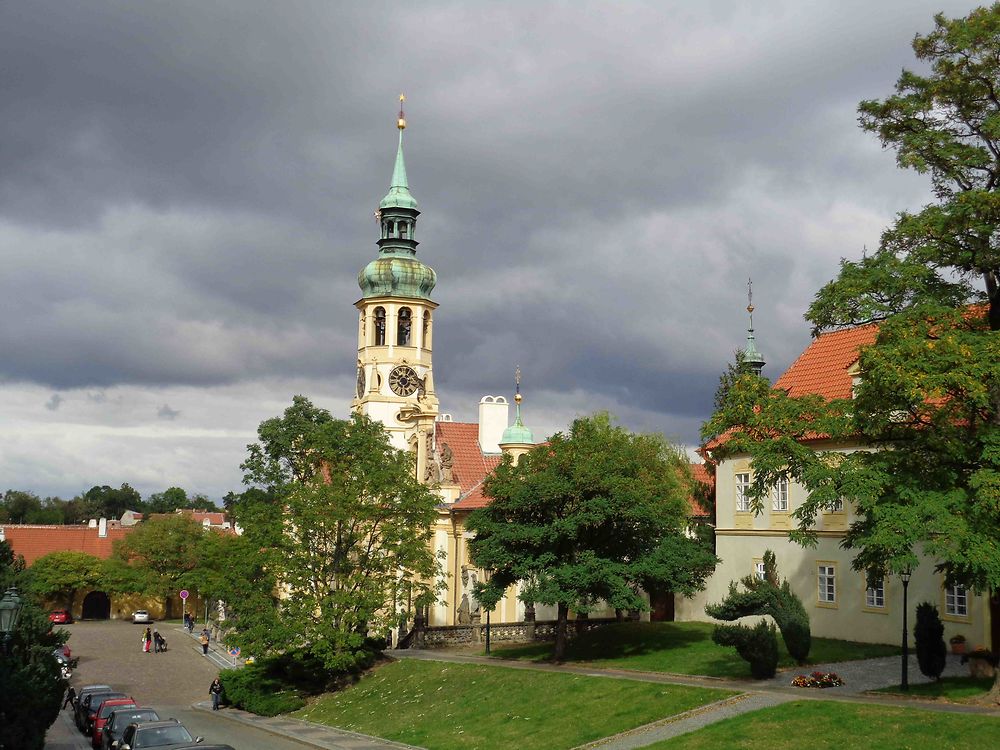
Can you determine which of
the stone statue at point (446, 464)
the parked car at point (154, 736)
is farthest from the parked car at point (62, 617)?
the parked car at point (154, 736)

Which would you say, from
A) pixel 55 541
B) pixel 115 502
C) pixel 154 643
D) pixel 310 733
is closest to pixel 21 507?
pixel 115 502

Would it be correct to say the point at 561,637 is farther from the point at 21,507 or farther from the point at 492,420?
the point at 21,507

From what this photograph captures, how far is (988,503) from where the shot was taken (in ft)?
70.0

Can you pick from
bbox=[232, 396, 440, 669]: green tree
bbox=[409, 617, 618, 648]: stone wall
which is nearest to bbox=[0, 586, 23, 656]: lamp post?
bbox=[232, 396, 440, 669]: green tree

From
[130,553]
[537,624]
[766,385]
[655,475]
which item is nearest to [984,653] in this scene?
[766,385]

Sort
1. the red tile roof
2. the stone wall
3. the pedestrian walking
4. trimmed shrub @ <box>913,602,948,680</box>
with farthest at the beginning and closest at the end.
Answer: the red tile roof
the stone wall
the pedestrian walking
trimmed shrub @ <box>913,602,948,680</box>

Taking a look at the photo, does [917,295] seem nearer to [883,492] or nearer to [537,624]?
[883,492]

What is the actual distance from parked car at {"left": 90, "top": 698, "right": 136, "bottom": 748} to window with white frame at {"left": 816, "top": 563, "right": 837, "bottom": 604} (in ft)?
79.5

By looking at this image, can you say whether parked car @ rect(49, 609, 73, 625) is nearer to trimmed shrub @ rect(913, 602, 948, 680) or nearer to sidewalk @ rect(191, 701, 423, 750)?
sidewalk @ rect(191, 701, 423, 750)

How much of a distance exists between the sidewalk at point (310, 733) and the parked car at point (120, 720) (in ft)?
16.3

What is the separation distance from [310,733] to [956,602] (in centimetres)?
2107

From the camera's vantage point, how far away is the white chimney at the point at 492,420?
62875 millimetres

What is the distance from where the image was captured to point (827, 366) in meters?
40.0

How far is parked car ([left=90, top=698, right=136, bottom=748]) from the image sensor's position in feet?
97.0
